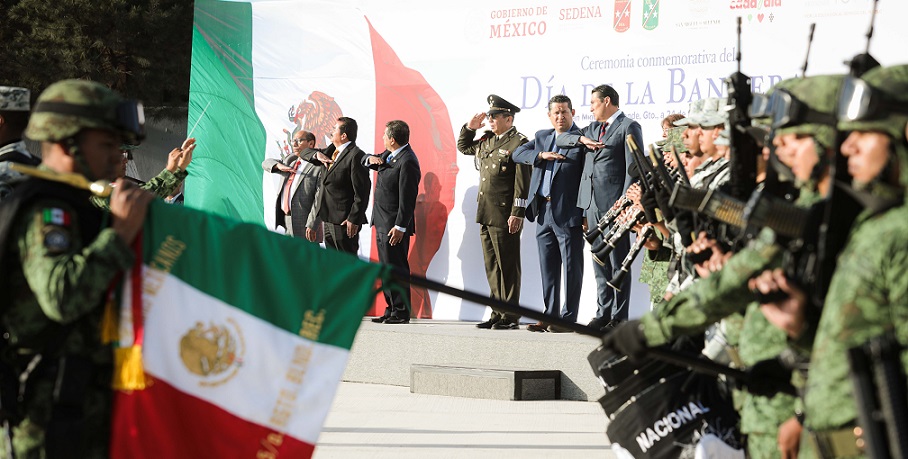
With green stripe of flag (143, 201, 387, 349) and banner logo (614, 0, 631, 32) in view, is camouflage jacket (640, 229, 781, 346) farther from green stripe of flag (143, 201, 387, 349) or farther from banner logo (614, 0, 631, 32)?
banner logo (614, 0, 631, 32)

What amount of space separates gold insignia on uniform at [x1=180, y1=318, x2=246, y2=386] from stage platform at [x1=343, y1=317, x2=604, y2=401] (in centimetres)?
611

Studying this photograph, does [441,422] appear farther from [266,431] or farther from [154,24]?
[154,24]

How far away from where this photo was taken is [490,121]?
12.1 metres

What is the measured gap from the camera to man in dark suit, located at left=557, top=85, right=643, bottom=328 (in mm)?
10848

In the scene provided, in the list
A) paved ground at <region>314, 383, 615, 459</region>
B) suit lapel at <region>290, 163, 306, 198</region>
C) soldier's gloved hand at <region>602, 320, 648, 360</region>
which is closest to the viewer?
soldier's gloved hand at <region>602, 320, 648, 360</region>

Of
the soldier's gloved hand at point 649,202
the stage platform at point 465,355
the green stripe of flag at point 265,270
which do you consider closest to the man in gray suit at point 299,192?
the stage platform at point 465,355

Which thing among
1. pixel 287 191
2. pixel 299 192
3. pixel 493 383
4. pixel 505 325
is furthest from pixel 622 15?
pixel 287 191

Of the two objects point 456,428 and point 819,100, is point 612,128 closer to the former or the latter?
point 456,428

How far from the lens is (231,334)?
4.06 m

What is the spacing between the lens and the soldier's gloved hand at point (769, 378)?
407cm

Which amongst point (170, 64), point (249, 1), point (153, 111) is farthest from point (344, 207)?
point (170, 64)

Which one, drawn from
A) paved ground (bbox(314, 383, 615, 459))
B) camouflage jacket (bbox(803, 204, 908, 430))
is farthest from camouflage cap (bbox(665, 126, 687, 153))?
camouflage jacket (bbox(803, 204, 908, 430))

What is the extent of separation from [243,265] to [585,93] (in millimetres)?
8569

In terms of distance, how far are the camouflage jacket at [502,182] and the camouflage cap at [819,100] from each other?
26.7 feet
